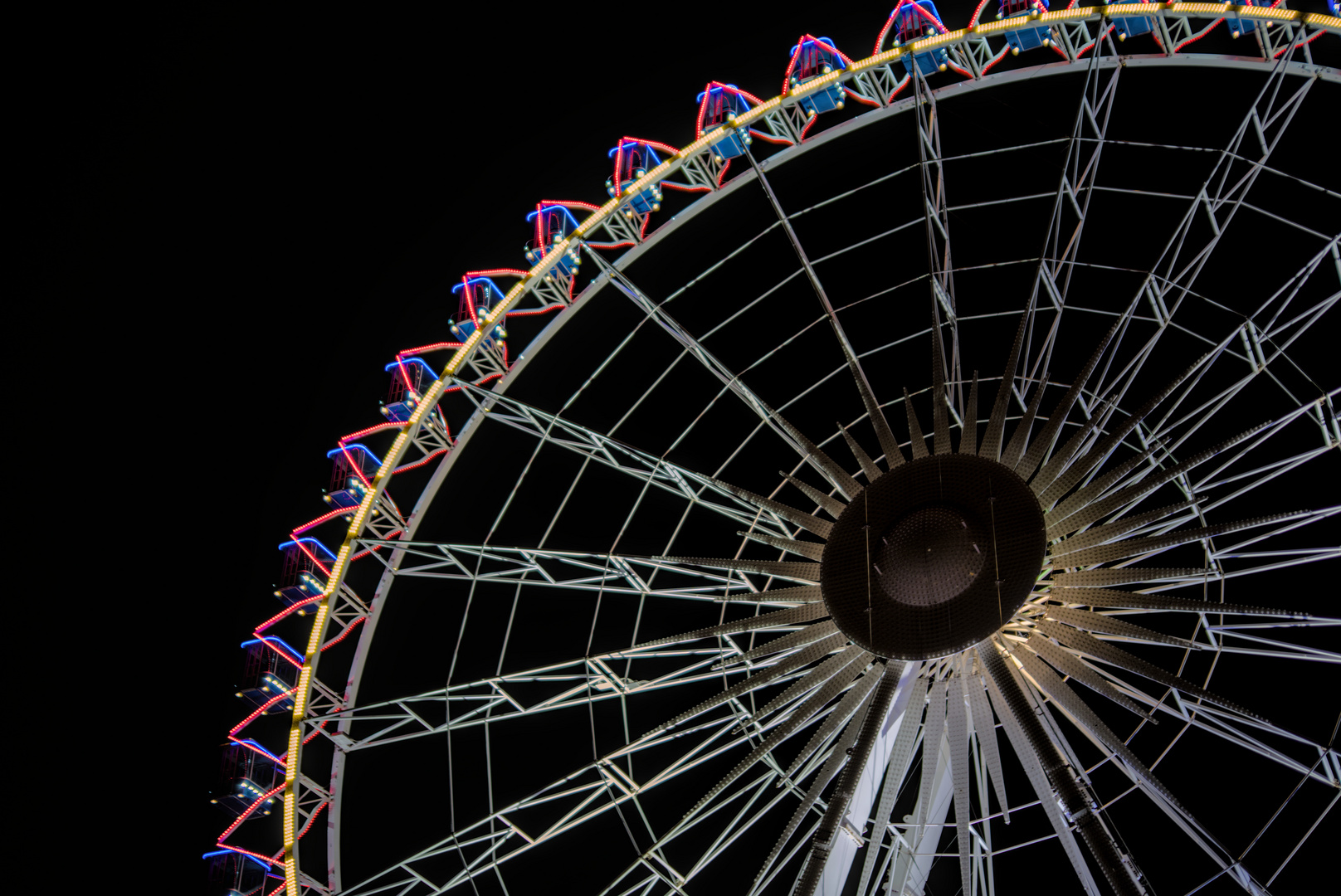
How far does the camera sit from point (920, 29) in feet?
67.8

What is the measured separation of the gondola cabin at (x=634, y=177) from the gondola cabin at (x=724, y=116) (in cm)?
119

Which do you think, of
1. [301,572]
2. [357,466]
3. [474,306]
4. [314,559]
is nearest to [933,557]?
[474,306]

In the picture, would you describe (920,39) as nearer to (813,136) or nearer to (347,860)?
(813,136)

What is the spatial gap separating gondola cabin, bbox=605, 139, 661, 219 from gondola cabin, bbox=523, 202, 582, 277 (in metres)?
1.09

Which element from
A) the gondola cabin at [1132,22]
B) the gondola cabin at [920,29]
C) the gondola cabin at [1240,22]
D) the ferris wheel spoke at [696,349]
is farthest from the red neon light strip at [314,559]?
the gondola cabin at [1240,22]

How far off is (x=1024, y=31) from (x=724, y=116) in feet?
18.5

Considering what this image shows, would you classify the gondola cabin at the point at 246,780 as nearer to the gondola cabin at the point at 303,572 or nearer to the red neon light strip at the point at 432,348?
the gondola cabin at the point at 303,572

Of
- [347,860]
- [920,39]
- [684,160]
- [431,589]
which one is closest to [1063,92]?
[920,39]

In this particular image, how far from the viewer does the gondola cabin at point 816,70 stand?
21.1 meters

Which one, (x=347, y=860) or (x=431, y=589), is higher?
(x=431, y=589)

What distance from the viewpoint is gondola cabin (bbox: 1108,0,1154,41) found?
18.8m

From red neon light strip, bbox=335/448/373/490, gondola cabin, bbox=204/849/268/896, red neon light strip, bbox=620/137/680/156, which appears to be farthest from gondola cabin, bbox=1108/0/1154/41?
gondola cabin, bbox=204/849/268/896

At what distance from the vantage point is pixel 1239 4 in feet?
58.0

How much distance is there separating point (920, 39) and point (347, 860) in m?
25.0
